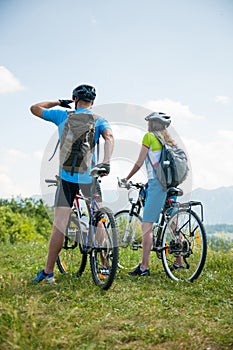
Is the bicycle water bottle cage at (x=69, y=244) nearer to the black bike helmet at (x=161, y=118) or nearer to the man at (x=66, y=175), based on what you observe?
the man at (x=66, y=175)

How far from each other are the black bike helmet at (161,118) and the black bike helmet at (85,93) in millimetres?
920

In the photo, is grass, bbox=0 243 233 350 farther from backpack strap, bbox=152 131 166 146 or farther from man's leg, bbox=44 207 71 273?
backpack strap, bbox=152 131 166 146

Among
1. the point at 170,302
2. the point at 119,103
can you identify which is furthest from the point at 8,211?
the point at 170,302

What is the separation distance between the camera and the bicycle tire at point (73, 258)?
17.6ft

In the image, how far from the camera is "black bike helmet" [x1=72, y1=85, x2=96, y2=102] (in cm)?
503

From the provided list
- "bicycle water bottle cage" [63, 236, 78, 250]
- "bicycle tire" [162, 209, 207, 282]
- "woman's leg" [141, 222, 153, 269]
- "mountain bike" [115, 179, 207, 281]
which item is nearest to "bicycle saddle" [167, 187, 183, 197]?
"mountain bike" [115, 179, 207, 281]

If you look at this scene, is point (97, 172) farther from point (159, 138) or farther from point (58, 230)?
point (159, 138)

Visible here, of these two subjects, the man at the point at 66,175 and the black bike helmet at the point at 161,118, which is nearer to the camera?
the man at the point at 66,175

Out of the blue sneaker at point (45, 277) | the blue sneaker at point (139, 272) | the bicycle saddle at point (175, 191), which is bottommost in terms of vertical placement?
the blue sneaker at point (45, 277)

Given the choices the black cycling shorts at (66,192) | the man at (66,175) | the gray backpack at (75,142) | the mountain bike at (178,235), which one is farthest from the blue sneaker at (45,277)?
the mountain bike at (178,235)

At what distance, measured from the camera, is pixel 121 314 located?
13.1ft

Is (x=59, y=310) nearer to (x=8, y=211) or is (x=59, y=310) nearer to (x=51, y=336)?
(x=51, y=336)

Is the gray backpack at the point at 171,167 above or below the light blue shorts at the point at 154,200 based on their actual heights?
above

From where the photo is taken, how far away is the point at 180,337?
135 inches
